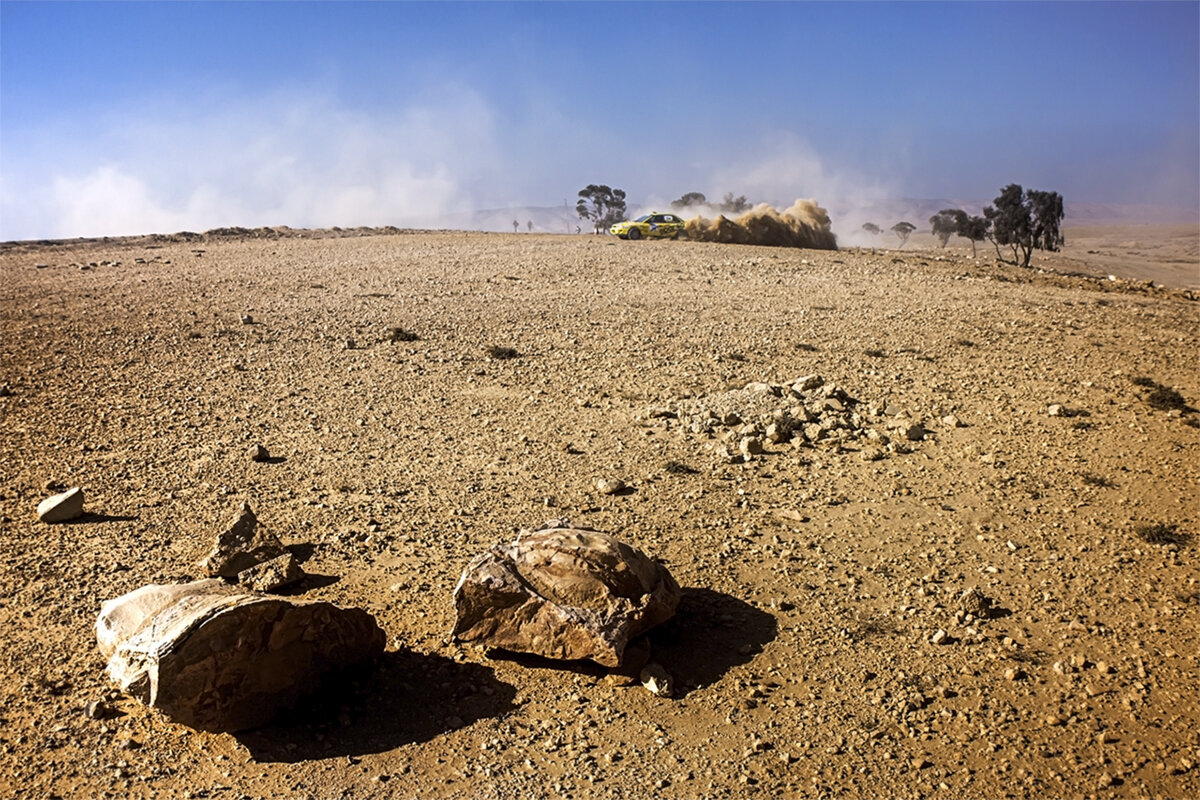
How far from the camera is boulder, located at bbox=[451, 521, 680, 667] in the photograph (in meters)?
5.32

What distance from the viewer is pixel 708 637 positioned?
5859mm

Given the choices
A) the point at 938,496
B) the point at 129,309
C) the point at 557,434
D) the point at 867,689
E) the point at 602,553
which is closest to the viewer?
the point at 867,689

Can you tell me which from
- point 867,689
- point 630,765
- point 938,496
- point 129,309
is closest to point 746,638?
point 867,689

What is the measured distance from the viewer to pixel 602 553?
567cm

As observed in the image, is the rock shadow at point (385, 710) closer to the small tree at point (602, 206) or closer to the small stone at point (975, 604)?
the small stone at point (975, 604)

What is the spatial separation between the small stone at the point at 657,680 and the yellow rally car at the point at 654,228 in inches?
1016

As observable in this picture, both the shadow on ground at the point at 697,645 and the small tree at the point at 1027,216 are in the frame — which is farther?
the small tree at the point at 1027,216

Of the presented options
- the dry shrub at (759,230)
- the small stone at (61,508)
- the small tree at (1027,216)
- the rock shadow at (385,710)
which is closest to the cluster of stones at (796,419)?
the rock shadow at (385,710)

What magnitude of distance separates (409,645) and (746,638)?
7.57 ft

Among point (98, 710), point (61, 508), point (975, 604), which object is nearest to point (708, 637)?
point (975, 604)

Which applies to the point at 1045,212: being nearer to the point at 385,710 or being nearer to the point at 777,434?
the point at 777,434

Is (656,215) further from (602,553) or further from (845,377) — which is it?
(602,553)

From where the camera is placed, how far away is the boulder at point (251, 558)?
21.1ft

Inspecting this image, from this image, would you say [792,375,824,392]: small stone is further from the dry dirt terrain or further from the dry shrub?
the dry shrub
